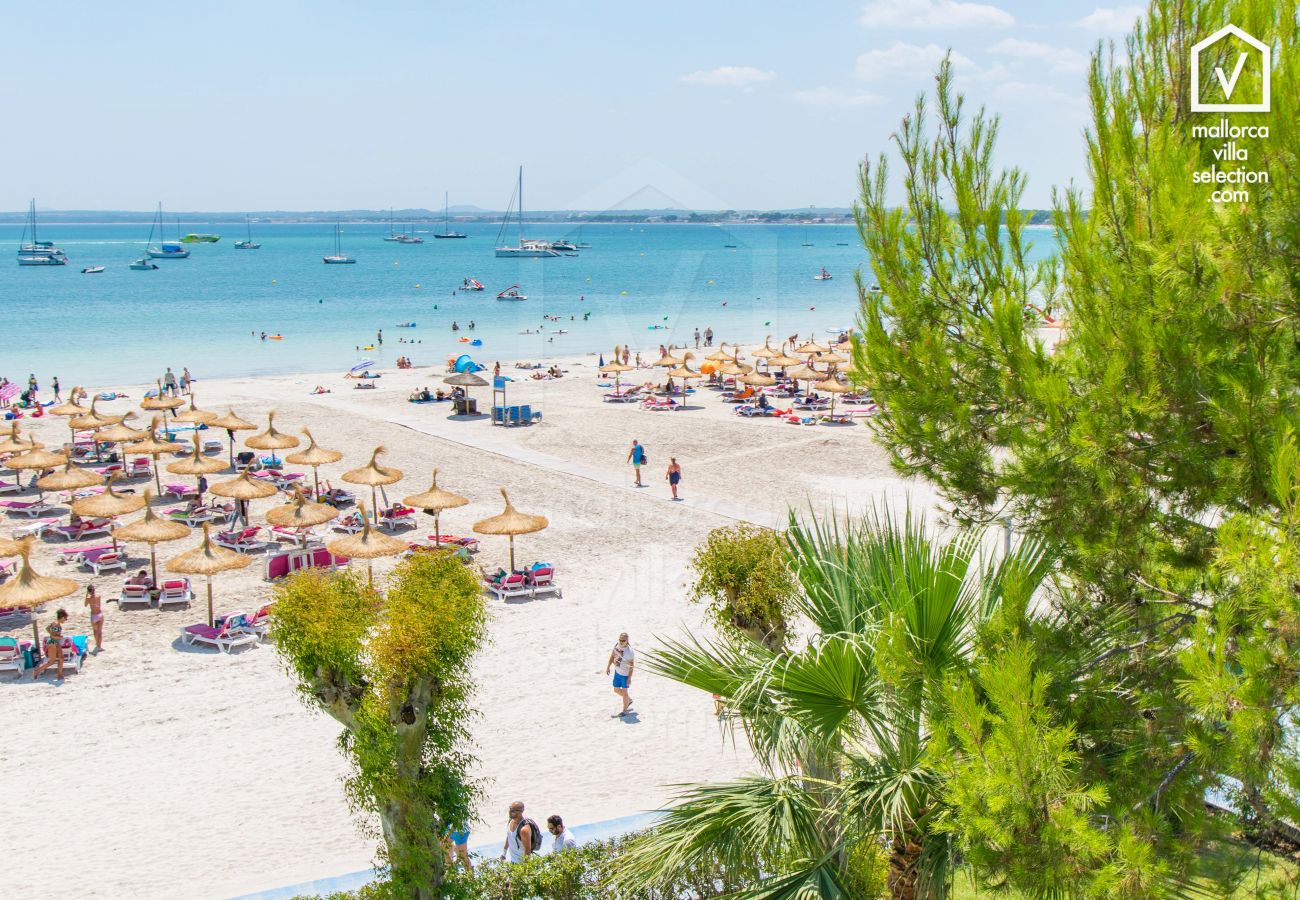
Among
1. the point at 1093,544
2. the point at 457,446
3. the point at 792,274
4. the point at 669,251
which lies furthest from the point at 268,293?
the point at 1093,544

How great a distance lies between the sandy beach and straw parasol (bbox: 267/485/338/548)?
1.19 m

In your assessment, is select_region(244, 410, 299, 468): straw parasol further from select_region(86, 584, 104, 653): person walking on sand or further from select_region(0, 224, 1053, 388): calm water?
select_region(0, 224, 1053, 388): calm water

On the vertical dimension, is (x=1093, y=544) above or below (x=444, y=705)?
above

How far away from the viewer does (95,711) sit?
41.5 feet

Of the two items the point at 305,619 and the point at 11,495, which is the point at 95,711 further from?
the point at 11,495

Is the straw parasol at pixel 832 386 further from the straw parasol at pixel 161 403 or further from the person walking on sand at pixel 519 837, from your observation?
the person walking on sand at pixel 519 837

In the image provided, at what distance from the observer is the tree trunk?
5.25 metres

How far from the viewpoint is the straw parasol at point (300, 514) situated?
16.8m

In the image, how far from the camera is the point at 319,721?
12320 mm

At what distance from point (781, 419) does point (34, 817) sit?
2334 cm

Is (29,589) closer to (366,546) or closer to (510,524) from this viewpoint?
(366,546)

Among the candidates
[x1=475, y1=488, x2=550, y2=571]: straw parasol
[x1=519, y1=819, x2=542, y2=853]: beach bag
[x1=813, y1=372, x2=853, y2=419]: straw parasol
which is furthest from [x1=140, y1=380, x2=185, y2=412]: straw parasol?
[x1=519, y1=819, x2=542, y2=853]: beach bag

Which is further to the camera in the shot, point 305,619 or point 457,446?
point 457,446

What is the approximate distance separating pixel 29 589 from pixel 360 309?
212 ft
